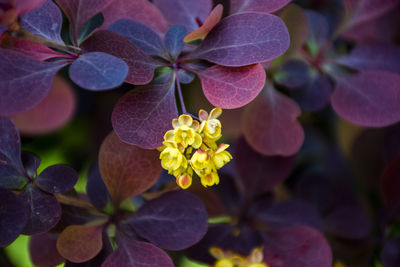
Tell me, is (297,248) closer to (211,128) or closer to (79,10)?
(211,128)

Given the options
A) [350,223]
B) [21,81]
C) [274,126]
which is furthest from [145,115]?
[350,223]

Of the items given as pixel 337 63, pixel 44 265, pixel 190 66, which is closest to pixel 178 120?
pixel 190 66

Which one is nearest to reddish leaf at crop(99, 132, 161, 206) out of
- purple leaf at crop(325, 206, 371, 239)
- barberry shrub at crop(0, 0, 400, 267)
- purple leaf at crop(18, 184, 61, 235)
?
barberry shrub at crop(0, 0, 400, 267)

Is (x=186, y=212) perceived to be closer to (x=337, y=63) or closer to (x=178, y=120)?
(x=178, y=120)

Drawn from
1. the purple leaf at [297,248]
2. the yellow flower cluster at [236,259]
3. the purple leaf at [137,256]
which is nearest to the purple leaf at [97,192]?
the purple leaf at [137,256]

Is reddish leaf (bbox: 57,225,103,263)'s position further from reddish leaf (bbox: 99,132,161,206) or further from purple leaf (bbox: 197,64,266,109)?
purple leaf (bbox: 197,64,266,109)

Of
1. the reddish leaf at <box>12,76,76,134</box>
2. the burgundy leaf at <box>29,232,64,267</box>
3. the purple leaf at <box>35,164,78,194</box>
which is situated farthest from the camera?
the reddish leaf at <box>12,76,76,134</box>
